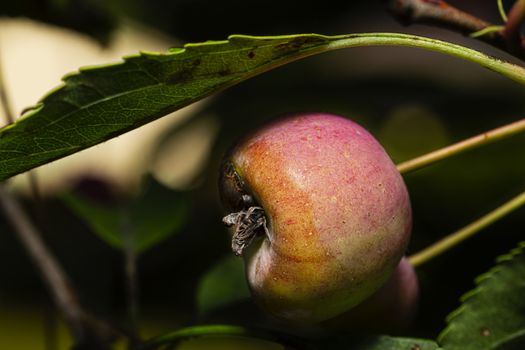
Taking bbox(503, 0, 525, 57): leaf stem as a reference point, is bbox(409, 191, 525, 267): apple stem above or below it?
below

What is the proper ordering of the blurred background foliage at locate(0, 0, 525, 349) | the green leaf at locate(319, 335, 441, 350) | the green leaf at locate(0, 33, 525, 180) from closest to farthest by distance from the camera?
the green leaf at locate(0, 33, 525, 180), the green leaf at locate(319, 335, 441, 350), the blurred background foliage at locate(0, 0, 525, 349)

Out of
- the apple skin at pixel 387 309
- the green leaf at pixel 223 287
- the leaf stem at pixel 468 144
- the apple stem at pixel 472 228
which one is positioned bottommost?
the green leaf at pixel 223 287

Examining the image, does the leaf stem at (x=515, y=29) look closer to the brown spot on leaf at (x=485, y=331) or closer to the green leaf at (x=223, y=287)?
the brown spot on leaf at (x=485, y=331)

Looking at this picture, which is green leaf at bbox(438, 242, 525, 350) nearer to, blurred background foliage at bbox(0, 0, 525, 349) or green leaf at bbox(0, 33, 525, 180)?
green leaf at bbox(0, 33, 525, 180)

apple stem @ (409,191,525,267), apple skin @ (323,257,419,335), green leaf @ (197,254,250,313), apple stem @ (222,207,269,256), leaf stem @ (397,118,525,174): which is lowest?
green leaf @ (197,254,250,313)

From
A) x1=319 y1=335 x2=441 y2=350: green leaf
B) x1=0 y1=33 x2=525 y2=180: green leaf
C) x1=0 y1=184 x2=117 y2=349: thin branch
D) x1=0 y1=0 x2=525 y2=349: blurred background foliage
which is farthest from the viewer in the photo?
x1=0 y1=0 x2=525 y2=349: blurred background foliage

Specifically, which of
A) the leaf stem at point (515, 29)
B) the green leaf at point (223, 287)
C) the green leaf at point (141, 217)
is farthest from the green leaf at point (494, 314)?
the green leaf at point (141, 217)

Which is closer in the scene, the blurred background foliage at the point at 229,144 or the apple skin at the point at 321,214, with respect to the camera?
the apple skin at the point at 321,214

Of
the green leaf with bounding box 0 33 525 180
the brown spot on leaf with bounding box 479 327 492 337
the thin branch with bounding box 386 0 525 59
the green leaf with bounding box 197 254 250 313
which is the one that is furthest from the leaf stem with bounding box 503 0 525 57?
the green leaf with bounding box 197 254 250 313
